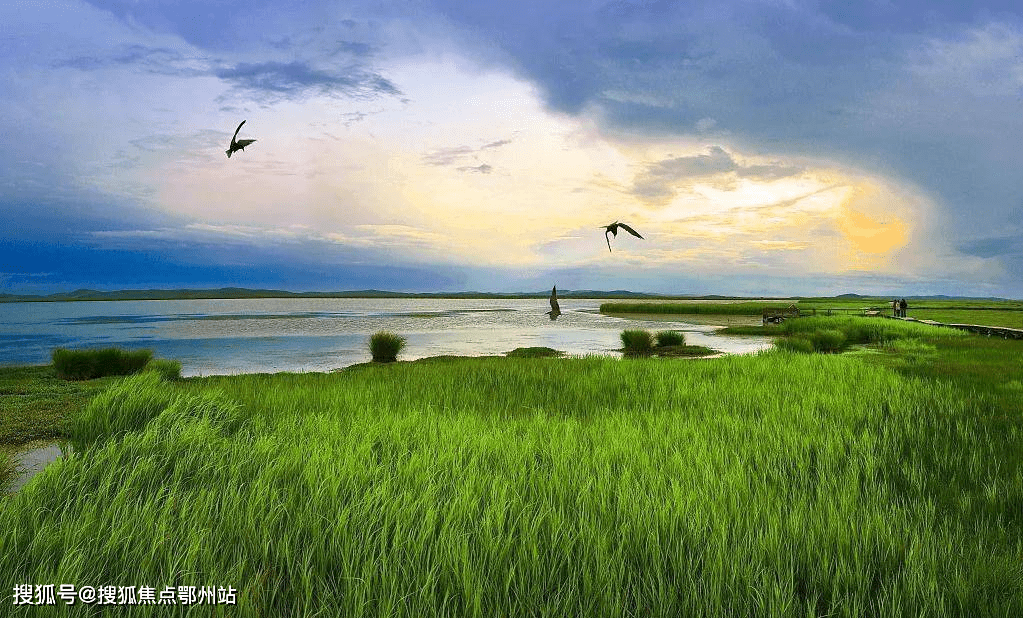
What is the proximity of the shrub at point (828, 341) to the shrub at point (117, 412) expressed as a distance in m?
26.3

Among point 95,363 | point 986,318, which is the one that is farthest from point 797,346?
point 986,318

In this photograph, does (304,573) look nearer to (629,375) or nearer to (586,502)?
(586,502)

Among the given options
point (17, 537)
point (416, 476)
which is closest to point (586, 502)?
point (416, 476)

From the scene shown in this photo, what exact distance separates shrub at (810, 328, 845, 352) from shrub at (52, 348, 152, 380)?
29735 mm

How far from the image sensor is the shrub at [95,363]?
19531mm

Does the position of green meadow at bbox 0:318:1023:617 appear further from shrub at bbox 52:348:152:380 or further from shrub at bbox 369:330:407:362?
shrub at bbox 369:330:407:362

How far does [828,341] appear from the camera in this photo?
2583cm

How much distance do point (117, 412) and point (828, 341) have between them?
28052 millimetres

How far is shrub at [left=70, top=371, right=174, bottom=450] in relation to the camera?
24.1 feet

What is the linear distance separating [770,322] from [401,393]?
1886 inches

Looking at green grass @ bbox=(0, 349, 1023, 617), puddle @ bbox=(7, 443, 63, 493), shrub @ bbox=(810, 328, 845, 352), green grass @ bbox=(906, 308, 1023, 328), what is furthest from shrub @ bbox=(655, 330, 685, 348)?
puddle @ bbox=(7, 443, 63, 493)

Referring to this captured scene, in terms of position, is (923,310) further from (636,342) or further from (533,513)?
(533,513)

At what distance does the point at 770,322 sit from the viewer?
50.7m

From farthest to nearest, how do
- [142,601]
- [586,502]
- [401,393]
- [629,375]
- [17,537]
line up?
[629,375] → [401,393] → [586,502] → [17,537] → [142,601]
